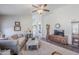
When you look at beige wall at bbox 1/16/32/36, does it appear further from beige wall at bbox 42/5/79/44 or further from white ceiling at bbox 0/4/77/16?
beige wall at bbox 42/5/79/44

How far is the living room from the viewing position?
2.11m

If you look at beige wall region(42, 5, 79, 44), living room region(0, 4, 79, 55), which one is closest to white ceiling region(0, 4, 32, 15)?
living room region(0, 4, 79, 55)

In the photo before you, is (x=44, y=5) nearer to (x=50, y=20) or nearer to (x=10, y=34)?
(x=50, y=20)

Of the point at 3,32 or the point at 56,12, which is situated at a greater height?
the point at 56,12

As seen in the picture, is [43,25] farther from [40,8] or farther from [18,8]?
[18,8]

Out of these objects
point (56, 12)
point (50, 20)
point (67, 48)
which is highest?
point (56, 12)

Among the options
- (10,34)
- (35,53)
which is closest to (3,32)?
(10,34)

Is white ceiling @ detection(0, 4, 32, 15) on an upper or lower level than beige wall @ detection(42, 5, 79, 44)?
upper

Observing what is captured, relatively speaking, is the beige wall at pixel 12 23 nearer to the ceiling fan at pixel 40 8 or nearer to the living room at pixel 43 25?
the living room at pixel 43 25

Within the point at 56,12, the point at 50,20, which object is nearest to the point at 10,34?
the point at 50,20

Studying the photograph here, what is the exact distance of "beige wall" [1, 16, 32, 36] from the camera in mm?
2127

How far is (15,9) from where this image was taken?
6.96ft

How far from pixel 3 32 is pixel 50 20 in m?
0.80
